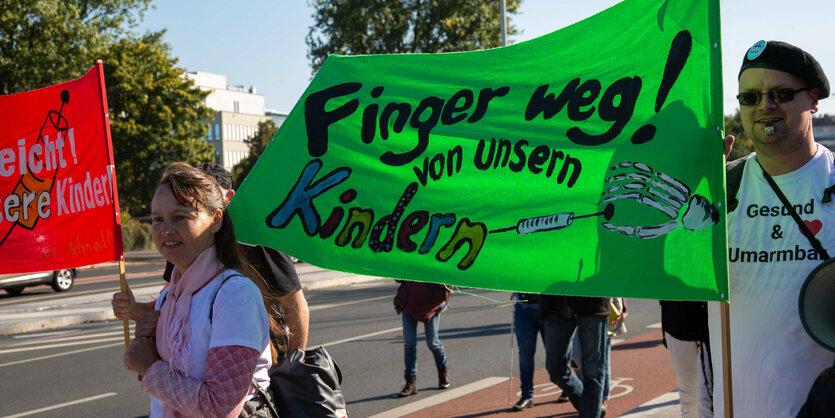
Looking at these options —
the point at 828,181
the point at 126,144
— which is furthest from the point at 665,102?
the point at 126,144

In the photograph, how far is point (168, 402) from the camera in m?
2.29

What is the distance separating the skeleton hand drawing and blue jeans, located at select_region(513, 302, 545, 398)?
388cm

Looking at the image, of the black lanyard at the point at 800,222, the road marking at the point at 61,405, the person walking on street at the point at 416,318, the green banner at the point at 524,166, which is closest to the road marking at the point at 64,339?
the road marking at the point at 61,405

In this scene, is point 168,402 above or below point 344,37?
below

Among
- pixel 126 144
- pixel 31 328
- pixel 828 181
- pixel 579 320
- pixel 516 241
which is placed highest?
pixel 126 144

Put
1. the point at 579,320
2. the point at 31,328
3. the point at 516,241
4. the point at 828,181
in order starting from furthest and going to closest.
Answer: the point at 31,328 → the point at 579,320 → the point at 516,241 → the point at 828,181

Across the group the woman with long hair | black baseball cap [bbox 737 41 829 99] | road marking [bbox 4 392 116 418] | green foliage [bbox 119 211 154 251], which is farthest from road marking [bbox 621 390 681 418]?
green foliage [bbox 119 211 154 251]

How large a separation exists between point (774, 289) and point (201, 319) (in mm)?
1718

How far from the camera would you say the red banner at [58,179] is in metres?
3.34

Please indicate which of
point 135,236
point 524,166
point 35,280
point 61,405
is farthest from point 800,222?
point 135,236

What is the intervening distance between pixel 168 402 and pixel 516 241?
1.20 m

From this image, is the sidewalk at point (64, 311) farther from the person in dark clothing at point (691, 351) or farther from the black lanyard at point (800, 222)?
the black lanyard at point (800, 222)

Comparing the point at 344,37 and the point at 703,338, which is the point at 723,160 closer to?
the point at 703,338

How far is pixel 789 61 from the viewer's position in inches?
96.0
